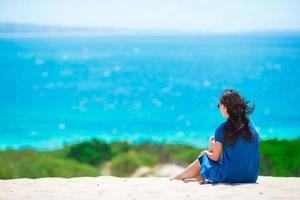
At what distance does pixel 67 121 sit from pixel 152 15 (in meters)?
4.01

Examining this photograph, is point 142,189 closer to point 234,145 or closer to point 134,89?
point 234,145

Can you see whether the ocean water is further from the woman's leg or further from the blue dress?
the blue dress

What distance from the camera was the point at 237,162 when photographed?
180 inches

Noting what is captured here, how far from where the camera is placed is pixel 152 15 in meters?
19.2

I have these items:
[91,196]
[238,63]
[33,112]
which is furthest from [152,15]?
[91,196]

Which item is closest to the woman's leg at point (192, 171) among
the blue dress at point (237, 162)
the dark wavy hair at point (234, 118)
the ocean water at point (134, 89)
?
the blue dress at point (237, 162)

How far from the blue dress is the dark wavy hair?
34 millimetres

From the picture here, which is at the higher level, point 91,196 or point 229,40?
point 229,40

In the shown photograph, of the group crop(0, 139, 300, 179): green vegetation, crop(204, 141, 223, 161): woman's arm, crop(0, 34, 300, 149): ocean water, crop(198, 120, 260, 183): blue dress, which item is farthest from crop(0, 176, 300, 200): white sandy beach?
crop(0, 34, 300, 149): ocean water

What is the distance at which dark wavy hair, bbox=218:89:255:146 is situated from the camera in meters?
4.52

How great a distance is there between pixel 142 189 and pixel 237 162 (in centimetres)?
69

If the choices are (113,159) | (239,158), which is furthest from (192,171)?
(113,159)

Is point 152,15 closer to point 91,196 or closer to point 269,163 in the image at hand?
point 269,163

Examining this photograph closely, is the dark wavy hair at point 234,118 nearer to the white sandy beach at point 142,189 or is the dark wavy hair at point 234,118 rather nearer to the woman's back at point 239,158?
the woman's back at point 239,158
